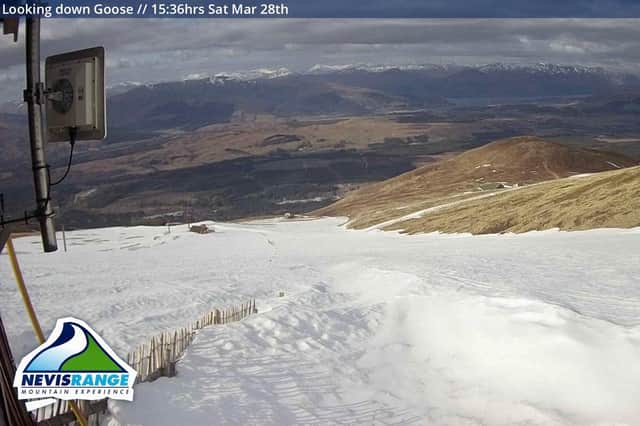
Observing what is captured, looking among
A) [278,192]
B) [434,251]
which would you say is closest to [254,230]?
[434,251]

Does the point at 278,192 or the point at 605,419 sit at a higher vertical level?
the point at 605,419

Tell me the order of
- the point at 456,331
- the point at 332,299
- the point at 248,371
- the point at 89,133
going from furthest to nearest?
the point at 332,299
the point at 456,331
the point at 248,371
the point at 89,133

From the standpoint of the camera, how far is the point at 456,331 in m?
10.9

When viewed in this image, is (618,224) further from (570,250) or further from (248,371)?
(248,371)

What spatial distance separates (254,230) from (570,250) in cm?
3071

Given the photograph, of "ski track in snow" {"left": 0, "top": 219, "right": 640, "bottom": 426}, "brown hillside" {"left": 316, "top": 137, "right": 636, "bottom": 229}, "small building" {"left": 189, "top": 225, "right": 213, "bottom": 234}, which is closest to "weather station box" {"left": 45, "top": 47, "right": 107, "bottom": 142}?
"ski track in snow" {"left": 0, "top": 219, "right": 640, "bottom": 426}

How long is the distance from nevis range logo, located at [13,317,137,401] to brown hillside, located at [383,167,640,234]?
938 inches

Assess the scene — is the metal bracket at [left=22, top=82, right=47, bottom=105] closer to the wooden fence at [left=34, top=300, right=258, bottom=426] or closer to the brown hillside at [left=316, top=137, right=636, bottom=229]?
the wooden fence at [left=34, top=300, right=258, bottom=426]

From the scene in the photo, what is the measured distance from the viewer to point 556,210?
95.1 ft

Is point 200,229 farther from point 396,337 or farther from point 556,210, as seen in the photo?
point 396,337

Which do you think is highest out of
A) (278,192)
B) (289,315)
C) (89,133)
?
(89,133)

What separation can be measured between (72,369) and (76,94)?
1879 mm

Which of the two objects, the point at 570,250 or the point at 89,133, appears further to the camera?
the point at 570,250

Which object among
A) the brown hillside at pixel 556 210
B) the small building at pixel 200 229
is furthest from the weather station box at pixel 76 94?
the small building at pixel 200 229
